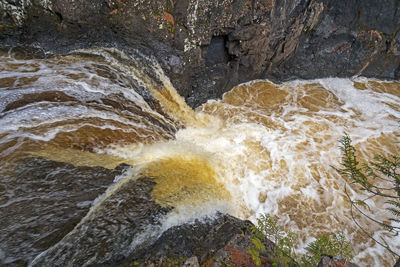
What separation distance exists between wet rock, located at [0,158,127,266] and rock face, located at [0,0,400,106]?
10.6 ft

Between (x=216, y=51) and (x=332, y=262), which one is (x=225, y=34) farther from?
(x=332, y=262)

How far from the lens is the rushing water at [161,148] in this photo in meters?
2.67

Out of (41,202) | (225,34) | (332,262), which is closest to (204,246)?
(332,262)

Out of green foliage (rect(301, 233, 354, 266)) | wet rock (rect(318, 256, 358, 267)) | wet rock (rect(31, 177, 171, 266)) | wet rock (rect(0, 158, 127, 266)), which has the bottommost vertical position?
green foliage (rect(301, 233, 354, 266))

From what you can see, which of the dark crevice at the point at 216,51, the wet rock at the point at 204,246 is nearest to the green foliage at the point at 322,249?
the wet rock at the point at 204,246

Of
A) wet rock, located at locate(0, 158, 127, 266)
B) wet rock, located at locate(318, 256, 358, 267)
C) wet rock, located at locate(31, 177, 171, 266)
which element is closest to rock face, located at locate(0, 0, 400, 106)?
wet rock, located at locate(0, 158, 127, 266)

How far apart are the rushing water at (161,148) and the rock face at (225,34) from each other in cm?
54

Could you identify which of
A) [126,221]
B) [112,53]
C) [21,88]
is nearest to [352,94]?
[112,53]

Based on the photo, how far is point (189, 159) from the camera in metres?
4.30

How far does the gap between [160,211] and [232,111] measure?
4.24m

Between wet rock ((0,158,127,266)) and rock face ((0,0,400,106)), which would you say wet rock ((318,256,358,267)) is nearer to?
wet rock ((0,158,127,266))

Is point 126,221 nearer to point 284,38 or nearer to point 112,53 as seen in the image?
point 112,53

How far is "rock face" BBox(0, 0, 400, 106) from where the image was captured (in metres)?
4.89

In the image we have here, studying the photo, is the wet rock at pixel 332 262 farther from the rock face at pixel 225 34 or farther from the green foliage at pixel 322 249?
the rock face at pixel 225 34
